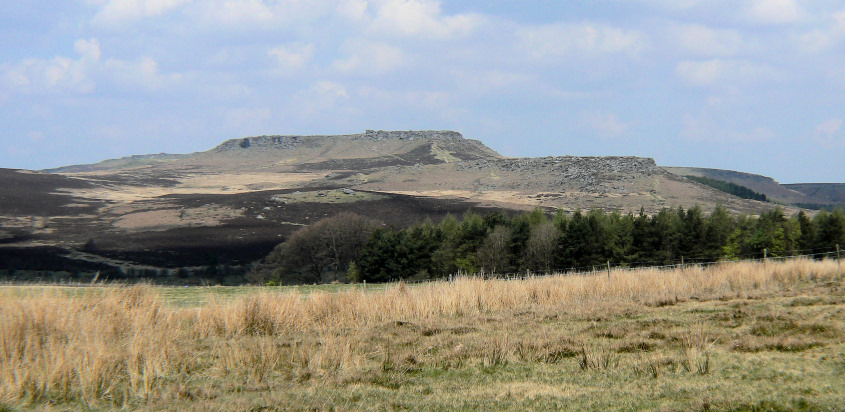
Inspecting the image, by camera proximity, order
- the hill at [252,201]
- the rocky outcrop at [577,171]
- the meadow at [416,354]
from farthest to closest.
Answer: the rocky outcrop at [577,171], the hill at [252,201], the meadow at [416,354]

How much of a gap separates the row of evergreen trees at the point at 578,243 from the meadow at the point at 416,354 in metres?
33.0

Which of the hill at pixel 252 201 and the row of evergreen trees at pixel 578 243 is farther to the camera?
the hill at pixel 252 201

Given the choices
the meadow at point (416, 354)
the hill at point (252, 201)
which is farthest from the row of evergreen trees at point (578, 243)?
the meadow at point (416, 354)

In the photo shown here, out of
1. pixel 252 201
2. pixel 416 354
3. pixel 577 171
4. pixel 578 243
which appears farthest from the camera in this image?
pixel 577 171

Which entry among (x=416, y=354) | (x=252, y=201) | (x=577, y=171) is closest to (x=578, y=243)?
(x=416, y=354)

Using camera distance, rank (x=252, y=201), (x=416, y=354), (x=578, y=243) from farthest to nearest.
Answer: (x=252, y=201) → (x=578, y=243) → (x=416, y=354)

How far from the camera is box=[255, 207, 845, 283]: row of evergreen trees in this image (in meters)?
47.5

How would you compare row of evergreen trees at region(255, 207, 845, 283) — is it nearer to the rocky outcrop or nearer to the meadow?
the meadow

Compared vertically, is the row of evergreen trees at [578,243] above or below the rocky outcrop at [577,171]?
below

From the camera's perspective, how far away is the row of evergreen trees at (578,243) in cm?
4753

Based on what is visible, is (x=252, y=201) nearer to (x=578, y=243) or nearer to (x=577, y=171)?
(x=578, y=243)

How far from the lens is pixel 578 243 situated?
47406 mm

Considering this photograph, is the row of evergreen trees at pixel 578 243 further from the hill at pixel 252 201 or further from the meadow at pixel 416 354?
the meadow at pixel 416 354

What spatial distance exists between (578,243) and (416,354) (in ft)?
133
